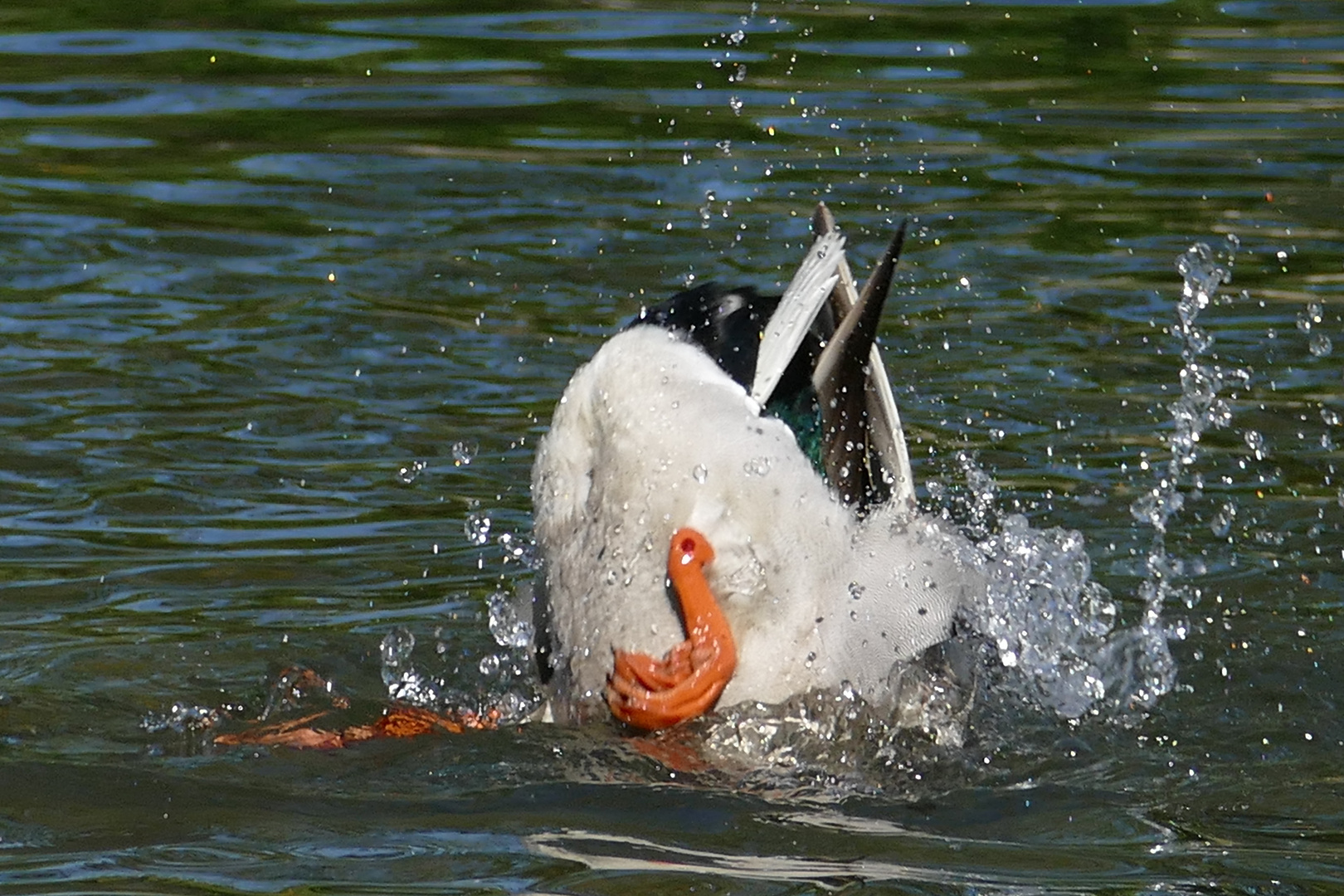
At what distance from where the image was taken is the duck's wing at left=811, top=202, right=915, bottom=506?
5.03 meters

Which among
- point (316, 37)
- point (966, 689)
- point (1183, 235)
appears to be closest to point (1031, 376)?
point (1183, 235)

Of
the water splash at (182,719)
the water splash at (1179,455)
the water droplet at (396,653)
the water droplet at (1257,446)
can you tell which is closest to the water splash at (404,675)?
the water droplet at (396,653)

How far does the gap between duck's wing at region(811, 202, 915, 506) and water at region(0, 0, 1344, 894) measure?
401 mm

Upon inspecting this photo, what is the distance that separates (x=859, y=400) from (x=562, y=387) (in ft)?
7.69

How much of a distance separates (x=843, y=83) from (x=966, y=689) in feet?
18.7

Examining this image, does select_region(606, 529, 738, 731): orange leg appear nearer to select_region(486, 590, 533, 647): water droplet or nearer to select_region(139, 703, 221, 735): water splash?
select_region(486, 590, 533, 647): water droplet

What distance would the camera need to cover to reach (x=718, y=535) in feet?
15.5

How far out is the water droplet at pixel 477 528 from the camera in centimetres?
637

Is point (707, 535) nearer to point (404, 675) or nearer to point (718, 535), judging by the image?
point (718, 535)

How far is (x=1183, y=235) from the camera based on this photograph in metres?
8.70

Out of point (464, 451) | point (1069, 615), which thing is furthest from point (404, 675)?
point (1069, 615)

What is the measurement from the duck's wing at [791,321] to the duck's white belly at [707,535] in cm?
7

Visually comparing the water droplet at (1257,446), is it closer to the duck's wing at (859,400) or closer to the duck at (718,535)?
the duck's wing at (859,400)

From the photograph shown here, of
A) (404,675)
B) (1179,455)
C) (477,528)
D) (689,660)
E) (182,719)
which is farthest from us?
(1179,455)
